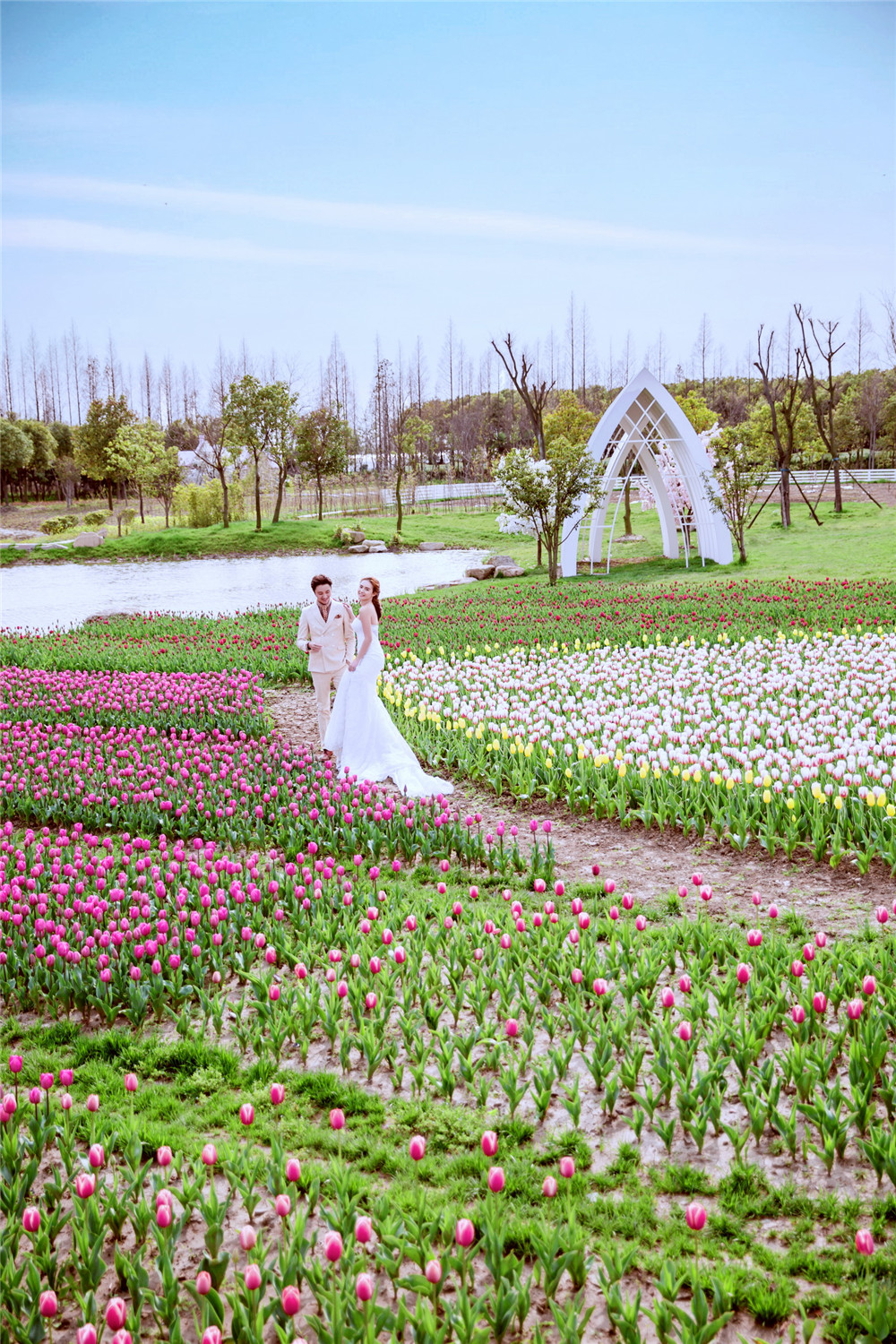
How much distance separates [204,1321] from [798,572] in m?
24.2

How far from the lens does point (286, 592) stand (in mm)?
26969

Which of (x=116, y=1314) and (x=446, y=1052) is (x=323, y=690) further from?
(x=116, y=1314)

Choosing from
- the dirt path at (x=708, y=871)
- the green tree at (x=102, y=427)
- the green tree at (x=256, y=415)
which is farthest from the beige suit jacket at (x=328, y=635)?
the green tree at (x=102, y=427)

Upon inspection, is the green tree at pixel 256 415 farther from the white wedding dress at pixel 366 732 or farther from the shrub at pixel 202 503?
the white wedding dress at pixel 366 732

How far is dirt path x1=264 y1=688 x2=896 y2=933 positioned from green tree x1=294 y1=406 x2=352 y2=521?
137 ft

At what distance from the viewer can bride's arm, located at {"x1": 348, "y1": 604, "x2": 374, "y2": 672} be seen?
352 inches

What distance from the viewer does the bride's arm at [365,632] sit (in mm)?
8945

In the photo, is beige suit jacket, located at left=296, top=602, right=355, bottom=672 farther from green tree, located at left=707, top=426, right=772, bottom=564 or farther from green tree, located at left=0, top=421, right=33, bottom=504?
green tree, located at left=0, top=421, right=33, bottom=504

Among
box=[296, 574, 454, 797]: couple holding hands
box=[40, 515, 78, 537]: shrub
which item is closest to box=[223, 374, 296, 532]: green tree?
box=[40, 515, 78, 537]: shrub

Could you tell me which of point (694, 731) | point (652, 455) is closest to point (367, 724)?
point (694, 731)

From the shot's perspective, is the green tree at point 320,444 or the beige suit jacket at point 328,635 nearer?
the beige suit jacket at point 328,635

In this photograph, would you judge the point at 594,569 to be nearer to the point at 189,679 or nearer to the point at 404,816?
the point at 189,679

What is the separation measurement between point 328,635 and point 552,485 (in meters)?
16.1

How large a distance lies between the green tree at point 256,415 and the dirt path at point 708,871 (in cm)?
3846
